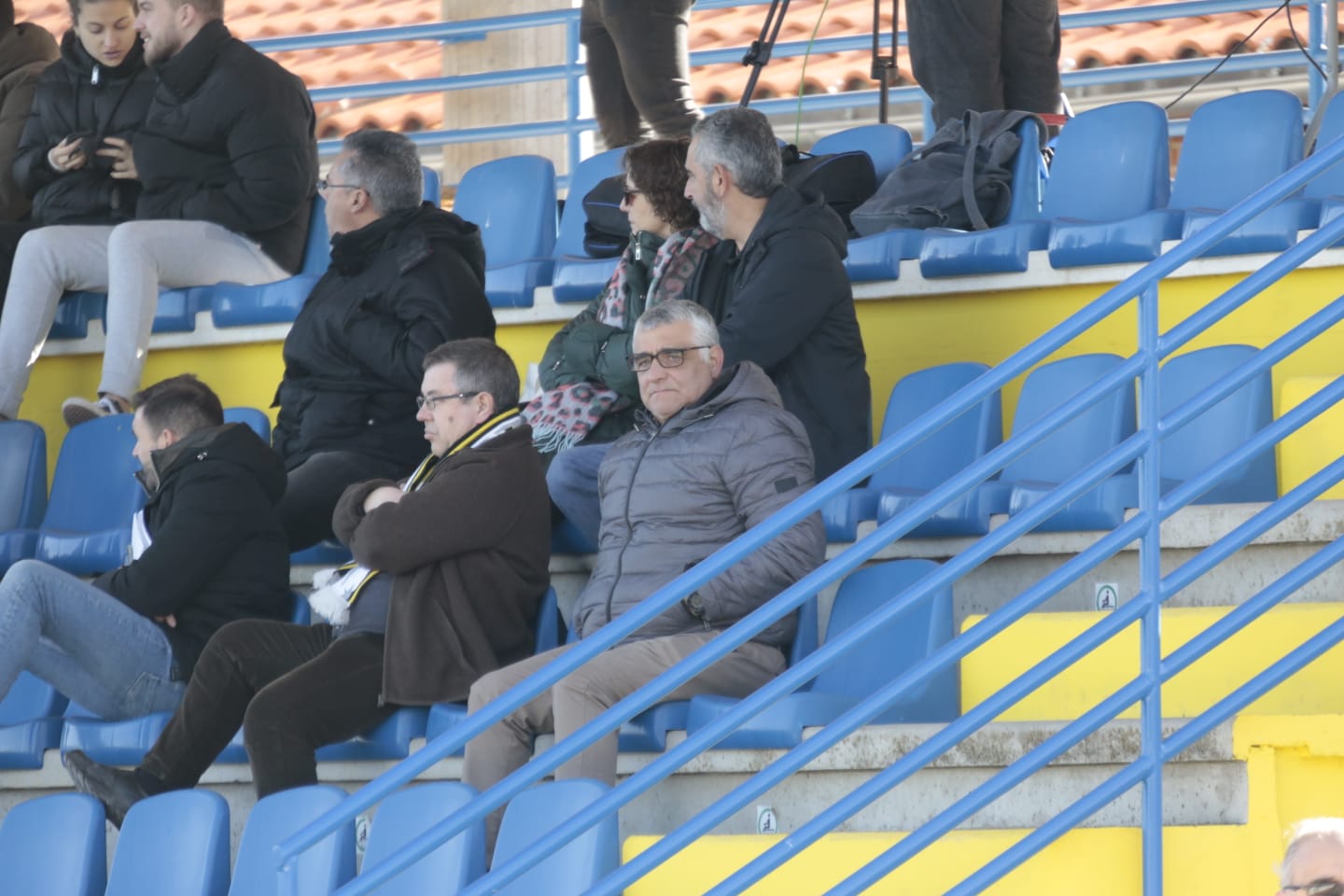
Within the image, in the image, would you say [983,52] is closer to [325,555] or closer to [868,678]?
[325,555]

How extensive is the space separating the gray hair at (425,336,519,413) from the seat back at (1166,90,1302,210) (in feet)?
5.30

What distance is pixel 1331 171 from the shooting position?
15.5ft

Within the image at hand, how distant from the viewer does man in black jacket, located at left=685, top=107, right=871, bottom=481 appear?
13.9 feet

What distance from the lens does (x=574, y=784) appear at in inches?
118

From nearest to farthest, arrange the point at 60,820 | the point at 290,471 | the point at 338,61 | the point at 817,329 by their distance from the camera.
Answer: the point at 60,820 < the point at 817,329 < the point at 290,471 < the point at 338,61

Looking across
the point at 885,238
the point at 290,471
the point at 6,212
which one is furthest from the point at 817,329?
the point at 6,212

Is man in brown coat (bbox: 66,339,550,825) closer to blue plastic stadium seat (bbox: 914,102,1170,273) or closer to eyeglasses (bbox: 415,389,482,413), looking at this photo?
eyeglasses (bbox: 415,389,482,413)

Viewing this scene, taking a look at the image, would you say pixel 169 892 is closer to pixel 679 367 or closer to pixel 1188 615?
pixel 679 367

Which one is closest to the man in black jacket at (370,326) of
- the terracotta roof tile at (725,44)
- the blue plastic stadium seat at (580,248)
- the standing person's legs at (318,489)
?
the standing person's legs at (318,489)

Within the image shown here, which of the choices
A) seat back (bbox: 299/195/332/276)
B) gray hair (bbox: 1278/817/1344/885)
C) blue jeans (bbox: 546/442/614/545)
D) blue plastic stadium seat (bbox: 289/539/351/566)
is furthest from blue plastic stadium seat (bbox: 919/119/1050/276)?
gray hair (bbox: 1278/817/1344/885)

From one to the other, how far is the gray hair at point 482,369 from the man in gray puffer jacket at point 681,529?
0.25 metres

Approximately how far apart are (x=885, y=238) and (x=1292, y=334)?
2.34 m

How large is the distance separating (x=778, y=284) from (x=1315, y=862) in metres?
2.19

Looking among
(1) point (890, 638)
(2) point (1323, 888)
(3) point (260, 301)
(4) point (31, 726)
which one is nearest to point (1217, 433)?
(1) point (890, 638)
